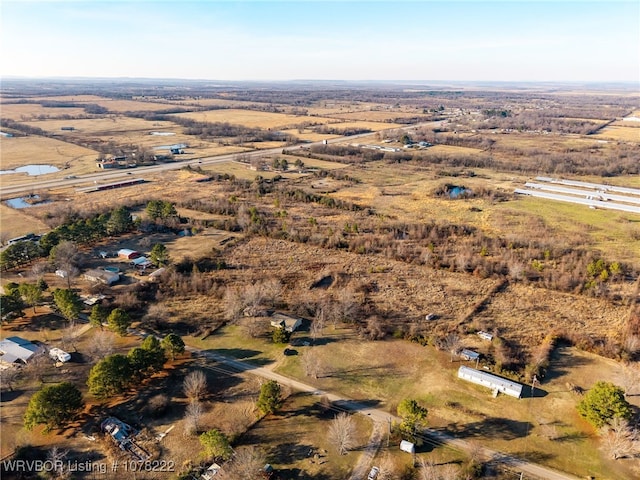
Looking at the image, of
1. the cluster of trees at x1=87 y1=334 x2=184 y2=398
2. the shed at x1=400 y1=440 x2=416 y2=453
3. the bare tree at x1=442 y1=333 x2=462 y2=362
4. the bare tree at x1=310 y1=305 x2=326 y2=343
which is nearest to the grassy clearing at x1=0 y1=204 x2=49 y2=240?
the cluster of trees at x1=87 y1=334 x2=184 y2=398

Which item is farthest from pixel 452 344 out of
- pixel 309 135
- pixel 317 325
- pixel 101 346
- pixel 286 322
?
pixel 309 135

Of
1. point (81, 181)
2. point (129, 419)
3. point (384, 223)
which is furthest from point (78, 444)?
point (81, 181)

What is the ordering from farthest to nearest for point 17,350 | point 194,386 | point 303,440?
point 17,350
point 194,386
point 303,440

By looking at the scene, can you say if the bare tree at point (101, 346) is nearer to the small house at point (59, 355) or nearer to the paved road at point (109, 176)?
the small house at point (59, 355)

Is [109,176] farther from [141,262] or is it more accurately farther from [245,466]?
[245,466]

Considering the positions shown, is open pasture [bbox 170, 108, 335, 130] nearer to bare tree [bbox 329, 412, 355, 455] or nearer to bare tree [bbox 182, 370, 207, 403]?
bare tree [bbox 182, 370, 207, 403]

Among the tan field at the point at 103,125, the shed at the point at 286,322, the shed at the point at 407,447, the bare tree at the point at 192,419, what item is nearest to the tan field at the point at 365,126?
the tan field at the point at 103,125
